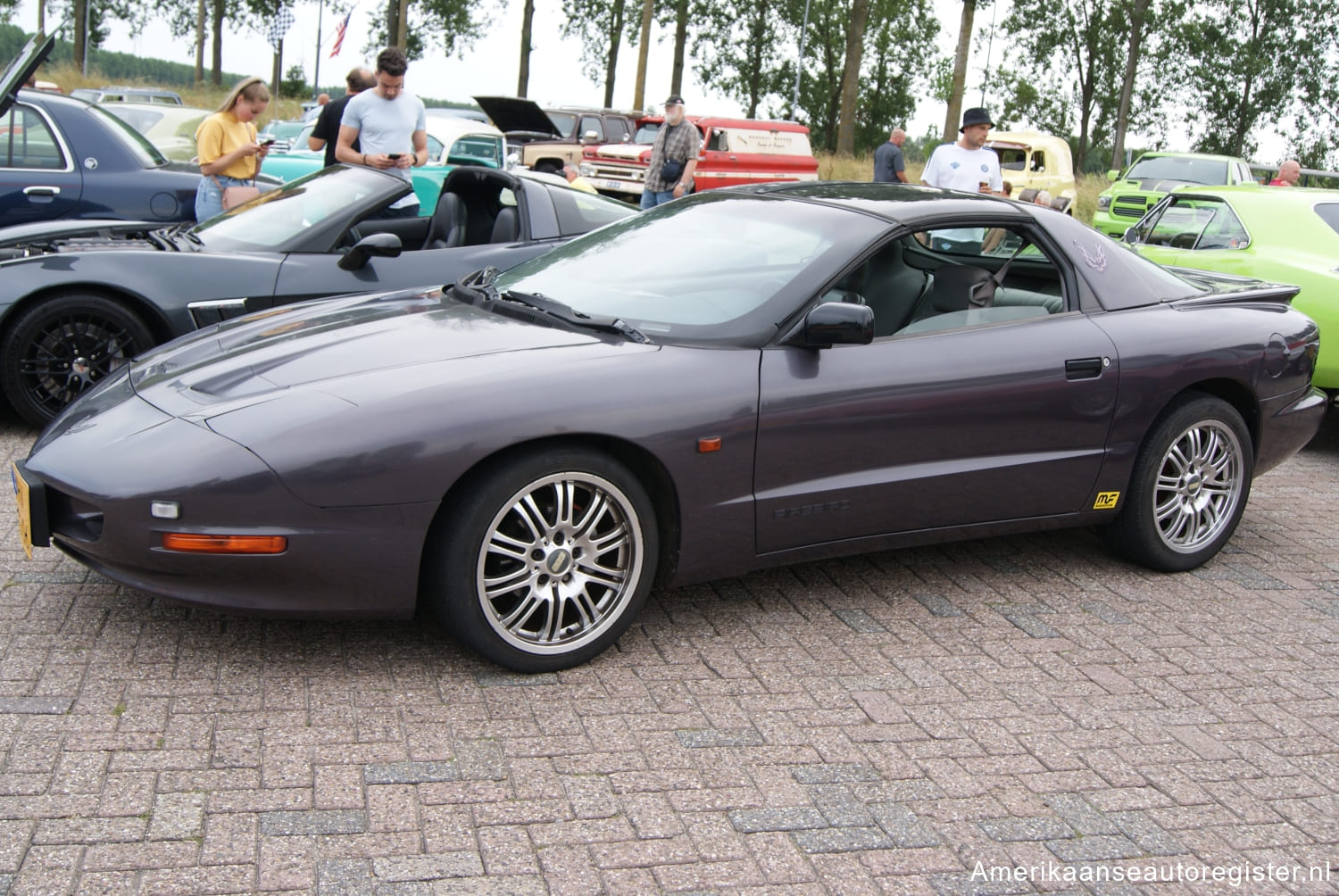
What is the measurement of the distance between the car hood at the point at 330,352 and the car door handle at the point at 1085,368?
1678mm

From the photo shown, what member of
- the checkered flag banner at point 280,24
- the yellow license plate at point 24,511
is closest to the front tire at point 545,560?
the yellow license plate at point 24,511

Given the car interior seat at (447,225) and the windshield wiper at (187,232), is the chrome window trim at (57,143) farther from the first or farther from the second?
the car interior seat at (447,225)

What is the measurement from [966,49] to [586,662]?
28.7 meters

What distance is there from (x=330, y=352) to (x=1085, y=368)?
2.59 m

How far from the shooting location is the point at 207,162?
8141mm

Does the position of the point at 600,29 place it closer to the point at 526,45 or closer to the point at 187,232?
the point at 526,45

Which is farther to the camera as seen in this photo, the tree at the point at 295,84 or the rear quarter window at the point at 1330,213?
the tree at the point at 295,84

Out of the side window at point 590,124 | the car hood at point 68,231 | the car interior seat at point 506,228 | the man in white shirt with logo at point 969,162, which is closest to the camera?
the car hood at point 68,231

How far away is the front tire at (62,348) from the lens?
562cm

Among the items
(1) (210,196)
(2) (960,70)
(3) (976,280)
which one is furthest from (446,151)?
(2) (960,70)

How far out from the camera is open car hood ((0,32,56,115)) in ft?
22.1

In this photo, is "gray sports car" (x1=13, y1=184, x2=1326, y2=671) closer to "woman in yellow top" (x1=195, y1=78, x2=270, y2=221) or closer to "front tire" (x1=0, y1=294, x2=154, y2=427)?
"front tire" (x1=0, y1=294, x2=154, y2=427)

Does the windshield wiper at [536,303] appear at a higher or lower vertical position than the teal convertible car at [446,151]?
lower

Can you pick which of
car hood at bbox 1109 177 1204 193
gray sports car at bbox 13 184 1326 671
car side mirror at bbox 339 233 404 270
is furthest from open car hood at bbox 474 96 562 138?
gray sports car at bbox 13 184 1326 671
